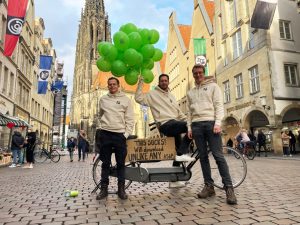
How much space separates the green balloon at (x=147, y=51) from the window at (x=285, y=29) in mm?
18478

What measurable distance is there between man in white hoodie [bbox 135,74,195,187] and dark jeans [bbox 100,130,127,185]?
830 mm

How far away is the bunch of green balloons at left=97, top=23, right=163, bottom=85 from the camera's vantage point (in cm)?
608

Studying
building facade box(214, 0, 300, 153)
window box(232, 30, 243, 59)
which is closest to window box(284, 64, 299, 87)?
building facade box(214, 0, 300, 153)

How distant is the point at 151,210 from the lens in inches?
151

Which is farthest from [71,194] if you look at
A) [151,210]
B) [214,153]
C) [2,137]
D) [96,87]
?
[96,87]

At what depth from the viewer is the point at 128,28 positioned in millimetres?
6508

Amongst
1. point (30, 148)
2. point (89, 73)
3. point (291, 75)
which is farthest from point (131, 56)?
point (89, 73)

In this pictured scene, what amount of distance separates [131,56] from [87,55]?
72019 millimetres

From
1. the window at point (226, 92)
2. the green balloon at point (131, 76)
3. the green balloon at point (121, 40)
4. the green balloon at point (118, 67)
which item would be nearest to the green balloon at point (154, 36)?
the green balloon at point (121, 40)

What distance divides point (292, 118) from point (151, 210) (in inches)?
852

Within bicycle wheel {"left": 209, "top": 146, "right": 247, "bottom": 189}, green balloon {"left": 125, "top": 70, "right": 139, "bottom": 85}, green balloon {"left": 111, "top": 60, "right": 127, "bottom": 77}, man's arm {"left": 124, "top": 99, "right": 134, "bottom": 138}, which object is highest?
green balloon {"left": 111, "top": 60, "right": 127, "bottom": 77}

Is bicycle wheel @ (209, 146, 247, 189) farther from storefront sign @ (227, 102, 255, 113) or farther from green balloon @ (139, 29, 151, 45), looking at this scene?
storefront sign @ (227, 102, 255, 113)

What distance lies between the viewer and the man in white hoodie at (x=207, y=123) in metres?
4.53

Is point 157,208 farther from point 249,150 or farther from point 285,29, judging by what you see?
point 285,29
